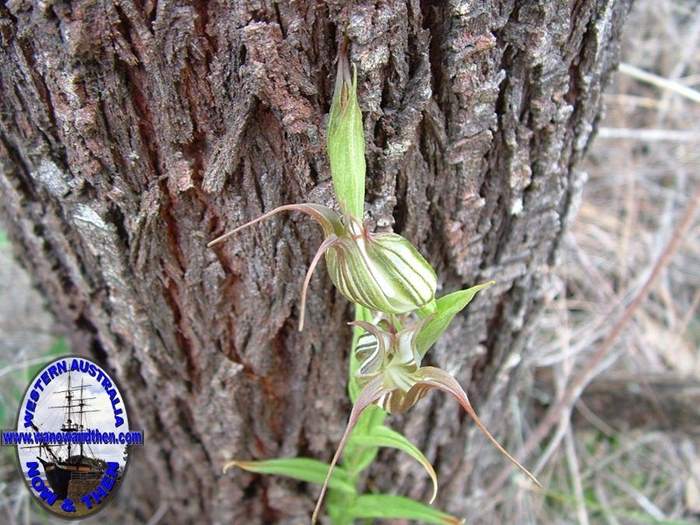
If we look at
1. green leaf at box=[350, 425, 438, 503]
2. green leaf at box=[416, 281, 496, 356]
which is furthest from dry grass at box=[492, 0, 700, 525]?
green leaf at box=[416, 281, 496, 356]

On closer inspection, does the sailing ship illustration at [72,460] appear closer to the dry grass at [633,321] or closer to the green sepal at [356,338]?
the green sepal at [356,338]

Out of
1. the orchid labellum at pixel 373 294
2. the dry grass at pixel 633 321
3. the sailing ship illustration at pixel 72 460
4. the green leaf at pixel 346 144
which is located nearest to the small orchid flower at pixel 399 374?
the orchid labellum at pixel 373 294

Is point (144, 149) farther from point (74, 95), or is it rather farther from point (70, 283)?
point (70, 283)

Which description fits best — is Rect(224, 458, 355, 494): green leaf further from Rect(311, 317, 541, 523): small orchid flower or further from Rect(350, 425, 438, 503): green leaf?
Rect(311, 317, 541, 523): small orchid flower

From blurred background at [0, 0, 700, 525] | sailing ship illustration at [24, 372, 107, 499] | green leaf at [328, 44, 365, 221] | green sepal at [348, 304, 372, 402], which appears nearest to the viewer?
green leaf at [328, 44, 365, 221]

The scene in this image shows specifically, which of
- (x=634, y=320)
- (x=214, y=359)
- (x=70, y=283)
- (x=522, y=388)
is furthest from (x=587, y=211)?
(x=70, y=283)
